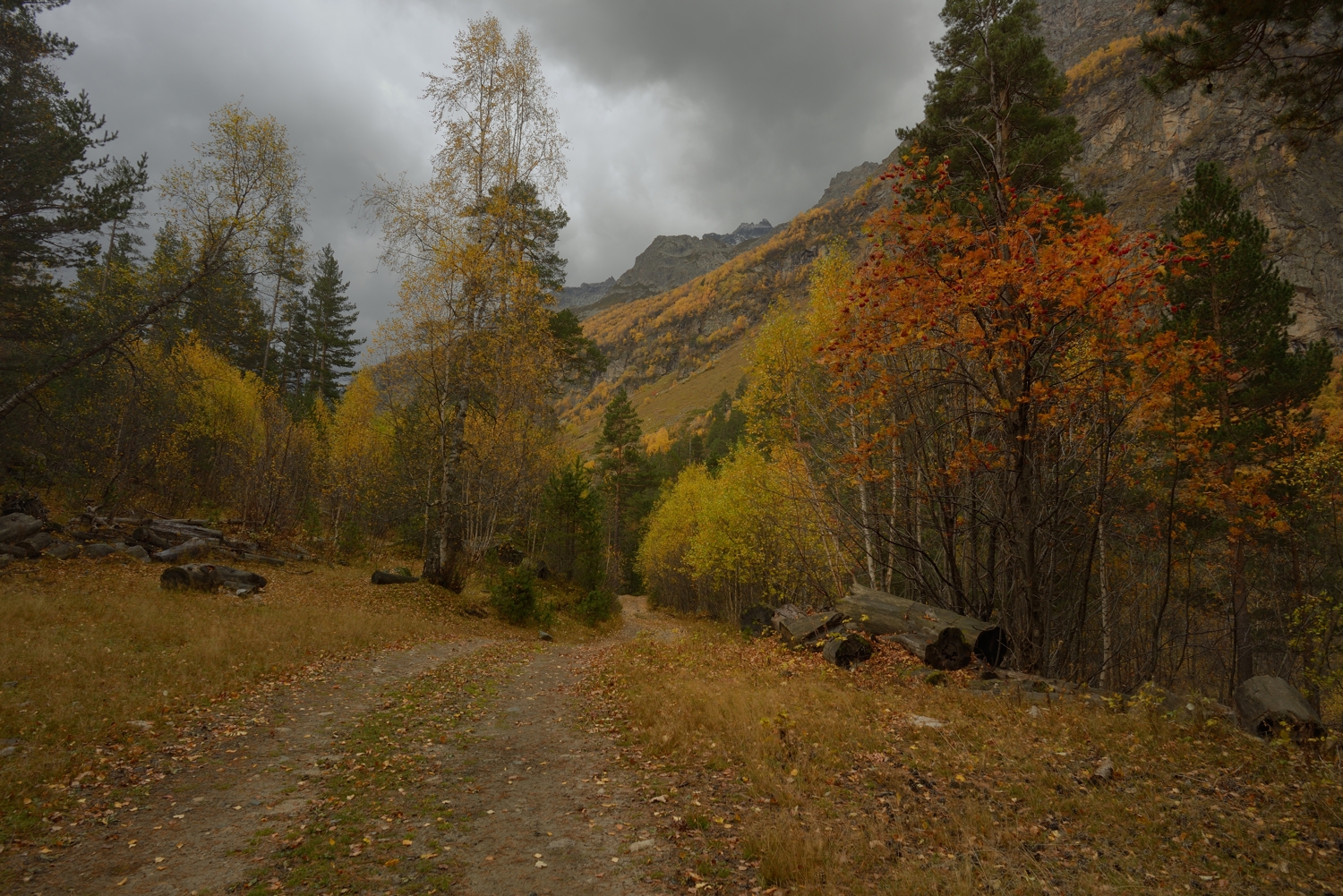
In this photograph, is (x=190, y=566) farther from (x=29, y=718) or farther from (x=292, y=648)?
(x=29, y=718)

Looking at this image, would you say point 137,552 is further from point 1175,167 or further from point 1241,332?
point 1175,167

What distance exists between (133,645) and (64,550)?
8763 millimetres

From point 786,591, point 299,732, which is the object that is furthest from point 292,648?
point 786,591

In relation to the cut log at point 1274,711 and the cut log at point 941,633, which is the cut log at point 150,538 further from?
the cut log at point 1274,711

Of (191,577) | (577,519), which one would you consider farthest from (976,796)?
(577,519)

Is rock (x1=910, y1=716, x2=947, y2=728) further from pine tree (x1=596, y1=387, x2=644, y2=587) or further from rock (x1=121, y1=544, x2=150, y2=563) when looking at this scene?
pine tree (x1=596, y1=387, x2=644, y2=587)

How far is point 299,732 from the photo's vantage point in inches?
310

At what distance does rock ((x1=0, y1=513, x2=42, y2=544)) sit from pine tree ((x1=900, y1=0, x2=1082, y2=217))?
1028 inches

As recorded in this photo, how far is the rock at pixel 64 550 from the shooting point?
15166 millimetres

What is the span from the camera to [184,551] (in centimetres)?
1767

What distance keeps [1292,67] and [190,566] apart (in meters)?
22.5

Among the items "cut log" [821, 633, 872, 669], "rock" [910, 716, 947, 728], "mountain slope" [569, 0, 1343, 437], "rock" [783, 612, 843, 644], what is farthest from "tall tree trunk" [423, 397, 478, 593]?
"mountain slope" [569, 0, 1343, 437]

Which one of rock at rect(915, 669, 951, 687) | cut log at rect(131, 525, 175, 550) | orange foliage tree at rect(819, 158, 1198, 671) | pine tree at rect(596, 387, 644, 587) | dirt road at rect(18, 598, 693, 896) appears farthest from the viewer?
pine tree at rect(596, 387, 644, 587)

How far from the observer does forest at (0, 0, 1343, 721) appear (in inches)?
401
